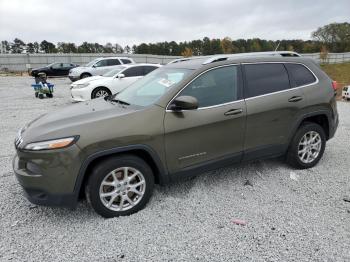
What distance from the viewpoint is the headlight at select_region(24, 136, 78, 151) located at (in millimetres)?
2793

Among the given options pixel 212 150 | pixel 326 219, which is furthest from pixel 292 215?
pixel 212 150

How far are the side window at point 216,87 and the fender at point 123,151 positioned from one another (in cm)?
77

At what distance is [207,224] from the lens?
303cm

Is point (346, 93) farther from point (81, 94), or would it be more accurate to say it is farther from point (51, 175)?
point (51, 175)

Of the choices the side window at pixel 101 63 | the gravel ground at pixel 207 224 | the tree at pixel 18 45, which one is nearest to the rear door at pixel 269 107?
the gravel ground at pixel 207 224

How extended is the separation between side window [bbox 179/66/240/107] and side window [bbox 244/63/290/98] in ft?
0.62

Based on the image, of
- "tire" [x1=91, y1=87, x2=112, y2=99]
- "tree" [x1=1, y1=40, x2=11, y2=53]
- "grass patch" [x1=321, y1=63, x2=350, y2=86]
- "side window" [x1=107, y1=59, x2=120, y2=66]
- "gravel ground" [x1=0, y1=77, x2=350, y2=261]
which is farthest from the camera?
"tree" [x1=1, y1=40, x2=11, y2=53]

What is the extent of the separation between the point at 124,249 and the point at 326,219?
2.15 meters

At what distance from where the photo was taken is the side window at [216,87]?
3418 mm

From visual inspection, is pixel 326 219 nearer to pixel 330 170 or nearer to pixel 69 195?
pixel 330 170

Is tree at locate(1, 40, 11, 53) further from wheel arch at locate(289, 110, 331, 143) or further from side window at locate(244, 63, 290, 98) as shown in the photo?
wheel arch at locate(289, 110, 331, 143)

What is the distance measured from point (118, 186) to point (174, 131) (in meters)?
0.86

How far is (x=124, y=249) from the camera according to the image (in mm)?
2688

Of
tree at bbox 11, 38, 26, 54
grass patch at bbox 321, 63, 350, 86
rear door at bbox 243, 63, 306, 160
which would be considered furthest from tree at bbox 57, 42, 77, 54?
rear door at bbox 243, 63, 306, 160
